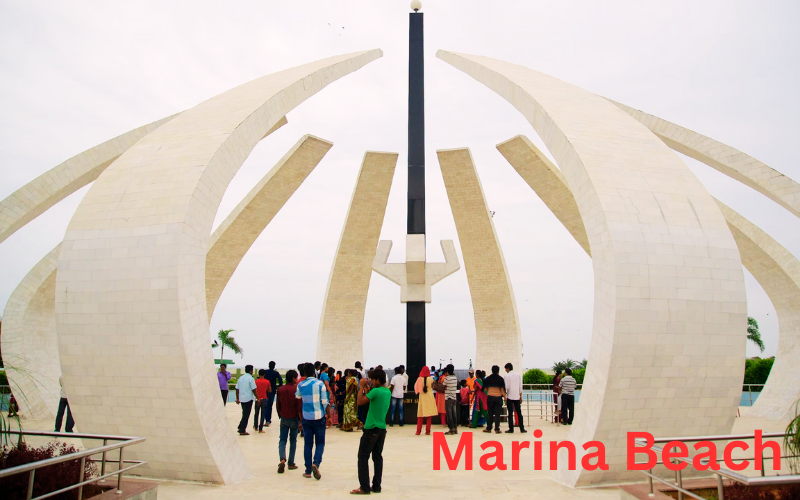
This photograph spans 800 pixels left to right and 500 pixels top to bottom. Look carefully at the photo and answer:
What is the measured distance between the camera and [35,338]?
12.6 metres

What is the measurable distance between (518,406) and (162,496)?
6.52m

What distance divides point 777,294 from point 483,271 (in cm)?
760

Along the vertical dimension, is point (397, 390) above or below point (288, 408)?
below

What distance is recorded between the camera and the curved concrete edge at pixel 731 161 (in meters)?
9.91

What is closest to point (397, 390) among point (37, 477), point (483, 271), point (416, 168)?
point (416, 168)

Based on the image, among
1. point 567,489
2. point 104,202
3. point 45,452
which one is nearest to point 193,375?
point 45,452

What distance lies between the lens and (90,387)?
19.4ft

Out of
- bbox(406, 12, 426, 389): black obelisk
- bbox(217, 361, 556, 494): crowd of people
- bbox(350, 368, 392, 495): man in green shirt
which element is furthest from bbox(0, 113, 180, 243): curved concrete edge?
bbox(350, 368, 392, 495): man in green shirt

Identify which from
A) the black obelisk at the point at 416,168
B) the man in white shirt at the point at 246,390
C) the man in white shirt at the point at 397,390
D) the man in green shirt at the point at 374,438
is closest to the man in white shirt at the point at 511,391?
the man in white shirt at the point at 397,390

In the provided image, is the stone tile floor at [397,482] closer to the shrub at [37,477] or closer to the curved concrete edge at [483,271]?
the shrub at [37,477]

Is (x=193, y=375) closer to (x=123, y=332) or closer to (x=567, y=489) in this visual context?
(x=123, y=332)

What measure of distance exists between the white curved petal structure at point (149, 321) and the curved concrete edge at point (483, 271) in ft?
35.4

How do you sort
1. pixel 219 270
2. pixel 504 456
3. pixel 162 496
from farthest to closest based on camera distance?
pixel 219 270
pixel 504 456
pixel 162 496

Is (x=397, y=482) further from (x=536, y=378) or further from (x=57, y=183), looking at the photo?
(x=536, y=378)
